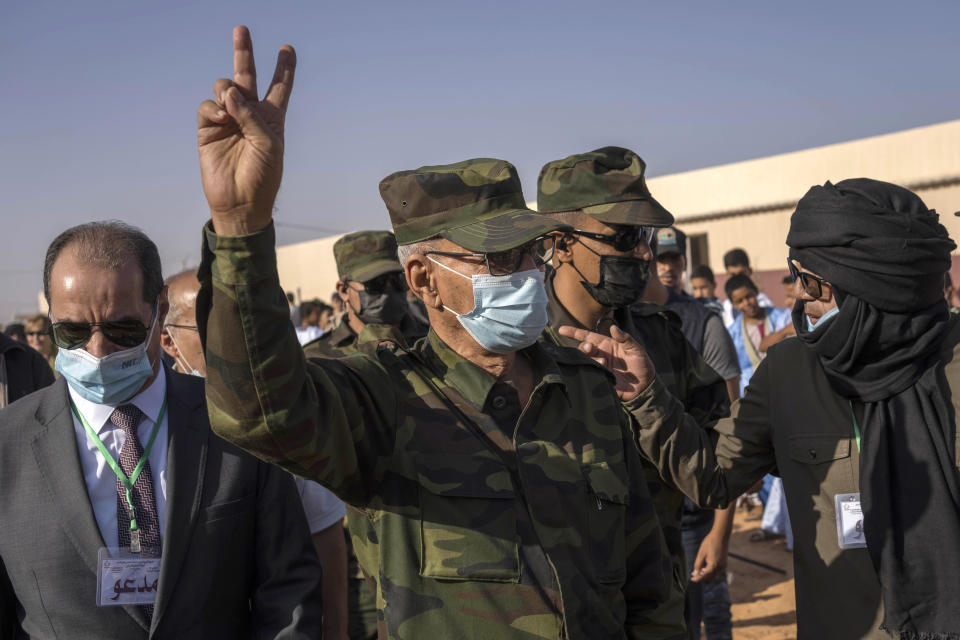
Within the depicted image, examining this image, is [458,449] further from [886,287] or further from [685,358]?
[685,358]

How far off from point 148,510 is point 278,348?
95 centimetres

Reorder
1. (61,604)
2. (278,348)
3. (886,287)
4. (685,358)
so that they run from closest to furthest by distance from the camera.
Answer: (278,348), (61,604), (886,287), (685,358)

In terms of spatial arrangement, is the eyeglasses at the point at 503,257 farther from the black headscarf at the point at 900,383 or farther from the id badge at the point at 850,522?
the id badge at the point at 850,522

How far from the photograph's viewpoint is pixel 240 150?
1.61 metres

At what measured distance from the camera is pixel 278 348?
1641 millimetres

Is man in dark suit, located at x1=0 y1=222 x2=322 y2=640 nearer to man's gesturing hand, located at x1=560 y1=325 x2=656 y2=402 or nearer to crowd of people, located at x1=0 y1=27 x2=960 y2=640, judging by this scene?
crowd of people, located at x1=0 y1=27 x2=960 y2=640

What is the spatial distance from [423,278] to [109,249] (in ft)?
3.11

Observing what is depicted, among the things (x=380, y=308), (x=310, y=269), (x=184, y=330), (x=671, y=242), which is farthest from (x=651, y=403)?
(x=310, y=269)

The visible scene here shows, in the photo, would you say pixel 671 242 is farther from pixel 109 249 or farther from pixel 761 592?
pixel 109 249

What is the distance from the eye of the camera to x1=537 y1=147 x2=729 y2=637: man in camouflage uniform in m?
3.51

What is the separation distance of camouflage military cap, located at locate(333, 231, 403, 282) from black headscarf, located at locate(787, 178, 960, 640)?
3.07 meters

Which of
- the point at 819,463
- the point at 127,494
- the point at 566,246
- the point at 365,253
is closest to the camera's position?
the point at 127,494

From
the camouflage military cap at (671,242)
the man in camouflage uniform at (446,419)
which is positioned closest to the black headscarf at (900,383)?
the man in camouflage uniform at (446,419)

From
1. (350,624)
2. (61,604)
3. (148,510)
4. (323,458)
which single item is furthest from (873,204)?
(350,624)
